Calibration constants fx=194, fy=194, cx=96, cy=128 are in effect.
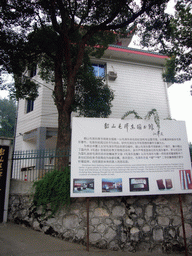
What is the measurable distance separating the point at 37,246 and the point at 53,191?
1216 millimetres

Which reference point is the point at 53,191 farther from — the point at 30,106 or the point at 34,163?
the point at 30,106

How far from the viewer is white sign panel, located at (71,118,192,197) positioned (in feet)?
14.5

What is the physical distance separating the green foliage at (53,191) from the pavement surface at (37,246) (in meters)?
0.61

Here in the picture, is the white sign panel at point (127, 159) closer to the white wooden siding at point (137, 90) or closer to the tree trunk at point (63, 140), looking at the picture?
the tree trunk at point (63, 140)

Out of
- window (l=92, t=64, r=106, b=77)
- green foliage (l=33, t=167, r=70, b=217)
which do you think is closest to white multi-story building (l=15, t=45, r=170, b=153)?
window (l=92, t=64, r=106, b=77)

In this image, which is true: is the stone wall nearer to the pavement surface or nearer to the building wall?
the pavement surface

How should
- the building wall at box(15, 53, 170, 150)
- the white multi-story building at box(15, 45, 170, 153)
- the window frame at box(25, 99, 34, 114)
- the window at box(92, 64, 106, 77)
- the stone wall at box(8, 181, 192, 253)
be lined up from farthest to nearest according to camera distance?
the window at box(92, 64, 106, 77) → the window frame at box(25, 99, 34, 114) → the building wall at box(15, 53, 170, 150) → the white multi-story building at box(15, 45, 170, 153) → the stone wall at box(8, 181, 192, 253)

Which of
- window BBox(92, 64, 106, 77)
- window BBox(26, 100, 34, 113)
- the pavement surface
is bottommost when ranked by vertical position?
the pavement surface

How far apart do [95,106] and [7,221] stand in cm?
616

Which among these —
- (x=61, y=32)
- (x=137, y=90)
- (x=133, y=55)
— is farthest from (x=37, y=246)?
(x=133, y=55)

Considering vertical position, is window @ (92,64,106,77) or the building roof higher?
the building roof

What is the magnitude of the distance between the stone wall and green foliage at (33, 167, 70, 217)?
0.22 m

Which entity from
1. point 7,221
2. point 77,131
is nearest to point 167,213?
point 77,131

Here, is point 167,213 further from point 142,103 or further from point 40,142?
point 142,103
